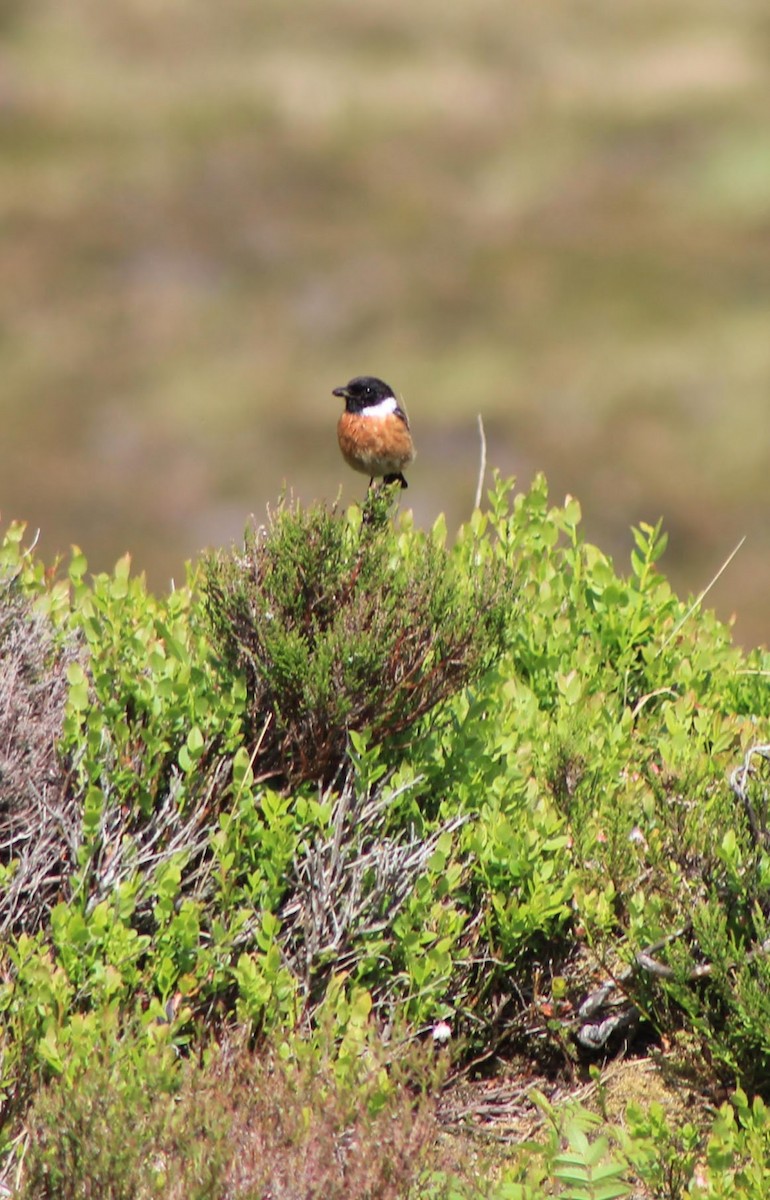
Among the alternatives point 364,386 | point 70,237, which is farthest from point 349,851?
point 70,237

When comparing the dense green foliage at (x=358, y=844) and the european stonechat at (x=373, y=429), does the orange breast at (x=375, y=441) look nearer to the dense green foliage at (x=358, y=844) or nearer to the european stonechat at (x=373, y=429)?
the european stonechat at (x=373, y=429)

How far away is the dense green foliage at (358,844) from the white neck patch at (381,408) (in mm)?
2032

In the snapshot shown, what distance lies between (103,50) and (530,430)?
37.0 feet

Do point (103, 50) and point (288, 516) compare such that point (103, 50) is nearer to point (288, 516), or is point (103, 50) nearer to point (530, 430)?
point (530, 430)

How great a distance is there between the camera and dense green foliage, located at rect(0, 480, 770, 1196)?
3850 millimetres

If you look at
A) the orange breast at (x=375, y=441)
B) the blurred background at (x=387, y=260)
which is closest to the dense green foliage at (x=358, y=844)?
the orange breast at (x=375, y=441)

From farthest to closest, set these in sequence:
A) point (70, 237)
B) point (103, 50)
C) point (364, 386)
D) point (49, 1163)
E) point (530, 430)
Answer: point (103, 50) → point (70, 237) → point (530, 430) → point (364, 386) → point (49, 1163)

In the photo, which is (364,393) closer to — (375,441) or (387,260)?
(375,441)

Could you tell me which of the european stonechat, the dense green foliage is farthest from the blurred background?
the dense green foliage

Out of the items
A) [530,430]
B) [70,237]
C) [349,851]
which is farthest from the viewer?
[70,237]

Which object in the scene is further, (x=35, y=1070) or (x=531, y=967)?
(x=531, y=967)

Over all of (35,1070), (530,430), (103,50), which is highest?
(103,50)

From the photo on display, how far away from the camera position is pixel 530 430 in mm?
17531

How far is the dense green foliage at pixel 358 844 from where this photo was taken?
385 centimetres
